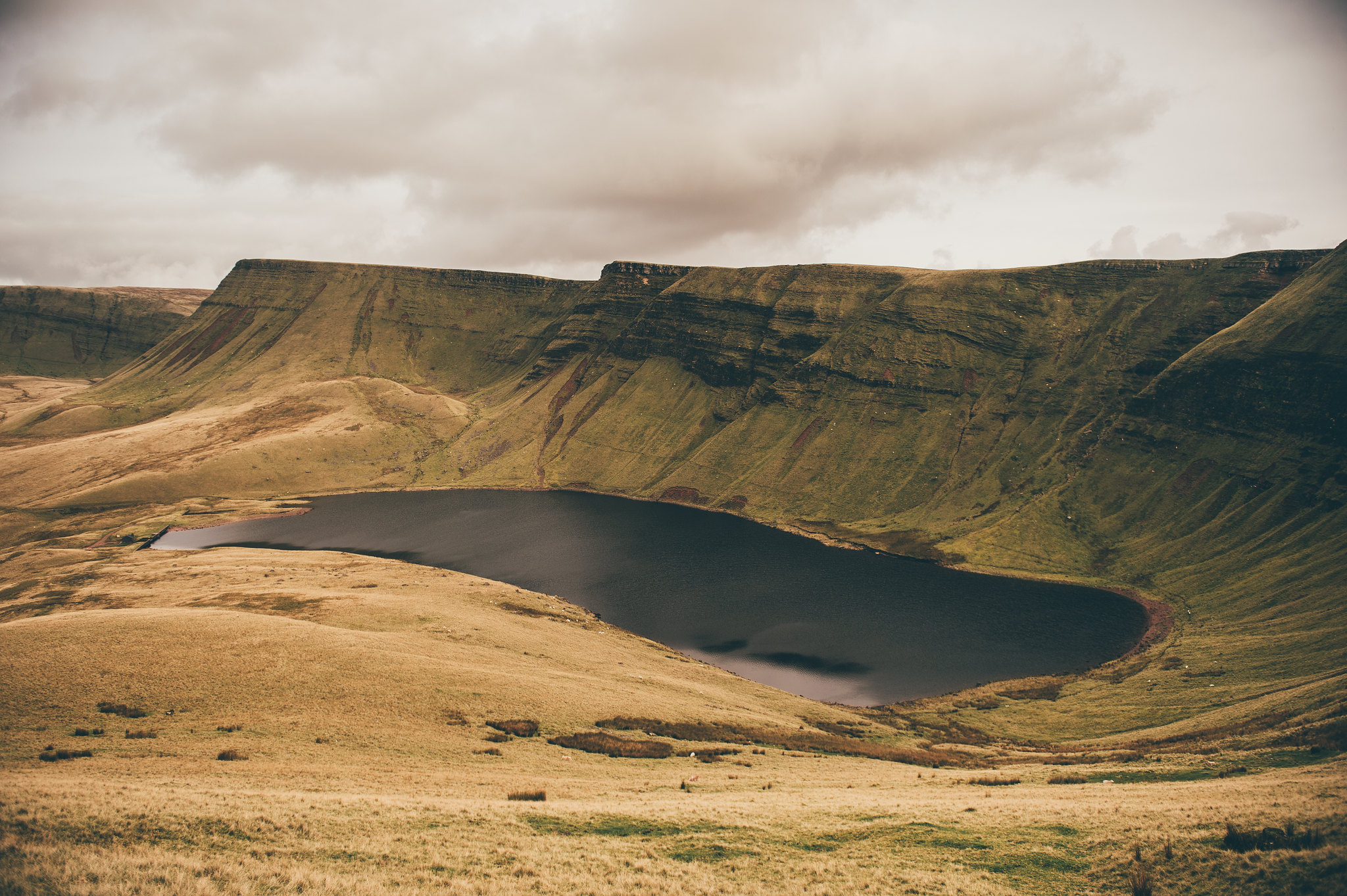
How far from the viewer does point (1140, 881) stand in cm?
2166

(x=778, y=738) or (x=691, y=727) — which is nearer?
(x=691, y=727)

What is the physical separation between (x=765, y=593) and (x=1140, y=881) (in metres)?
95.7

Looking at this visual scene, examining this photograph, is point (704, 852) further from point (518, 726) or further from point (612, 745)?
point (518, 726)

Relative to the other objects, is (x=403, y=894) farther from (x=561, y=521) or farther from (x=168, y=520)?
(x=168, y=520)

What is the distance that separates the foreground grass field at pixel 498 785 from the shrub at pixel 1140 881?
0.18 metres

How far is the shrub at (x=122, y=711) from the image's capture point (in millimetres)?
40219

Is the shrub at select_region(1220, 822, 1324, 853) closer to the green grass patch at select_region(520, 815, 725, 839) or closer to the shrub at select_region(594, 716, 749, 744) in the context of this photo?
the green grass patch at select_region(520, 815, 725, 839)

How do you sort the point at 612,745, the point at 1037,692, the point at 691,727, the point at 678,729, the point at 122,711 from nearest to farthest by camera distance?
the point at 122,711, the point at 612,745, the point at 678,729, the point at 691,727, the point at 1037,692

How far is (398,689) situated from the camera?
4762 cm

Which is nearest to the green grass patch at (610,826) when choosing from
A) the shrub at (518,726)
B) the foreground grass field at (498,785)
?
the foreground grass field at (498,785)

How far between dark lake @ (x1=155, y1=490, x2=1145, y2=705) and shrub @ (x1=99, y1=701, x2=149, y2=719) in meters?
63.1

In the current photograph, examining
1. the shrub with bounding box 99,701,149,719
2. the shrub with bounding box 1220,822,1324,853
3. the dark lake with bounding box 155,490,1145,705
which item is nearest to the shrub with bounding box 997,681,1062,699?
the dark lake with bounding box 155,490,1145,705

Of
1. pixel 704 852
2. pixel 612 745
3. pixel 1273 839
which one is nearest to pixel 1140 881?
pixel 1273 839

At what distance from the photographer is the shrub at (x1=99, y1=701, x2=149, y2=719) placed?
40219 millimetres
